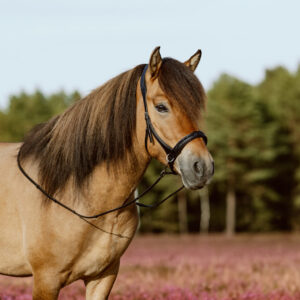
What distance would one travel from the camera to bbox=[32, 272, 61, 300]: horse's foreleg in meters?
4.39

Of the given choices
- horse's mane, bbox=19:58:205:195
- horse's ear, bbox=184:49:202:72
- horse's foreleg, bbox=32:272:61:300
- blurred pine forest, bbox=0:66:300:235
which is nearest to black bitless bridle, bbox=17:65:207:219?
horse's mane, bbox=19:58:205:195

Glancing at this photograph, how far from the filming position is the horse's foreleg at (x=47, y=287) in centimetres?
439

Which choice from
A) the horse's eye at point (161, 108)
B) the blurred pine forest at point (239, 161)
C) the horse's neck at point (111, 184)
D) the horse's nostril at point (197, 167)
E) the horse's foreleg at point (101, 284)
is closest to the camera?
the horse's nostril at point (197, 167)

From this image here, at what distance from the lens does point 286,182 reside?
170 feet

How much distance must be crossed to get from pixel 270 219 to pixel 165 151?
161ft

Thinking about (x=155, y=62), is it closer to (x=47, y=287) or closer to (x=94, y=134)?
(x=94, y=134)

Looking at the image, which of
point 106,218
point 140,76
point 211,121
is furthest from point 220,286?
point 211,121

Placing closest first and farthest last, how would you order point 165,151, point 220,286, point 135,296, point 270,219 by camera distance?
point 165,151, point 135,296, point 220,286, point 270,219

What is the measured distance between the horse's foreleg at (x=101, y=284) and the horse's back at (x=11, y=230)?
61 cm

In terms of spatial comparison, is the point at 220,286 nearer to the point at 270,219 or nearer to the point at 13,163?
the point at 13,163

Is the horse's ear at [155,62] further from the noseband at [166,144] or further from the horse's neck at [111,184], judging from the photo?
the horse's neck at [111,184]

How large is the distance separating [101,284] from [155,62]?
6.98 feet

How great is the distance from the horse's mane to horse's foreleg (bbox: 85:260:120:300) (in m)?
0.88

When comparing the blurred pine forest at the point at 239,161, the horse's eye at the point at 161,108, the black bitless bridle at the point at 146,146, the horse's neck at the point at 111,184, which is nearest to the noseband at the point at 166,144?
the black bitless bridle at the point at 146,146
